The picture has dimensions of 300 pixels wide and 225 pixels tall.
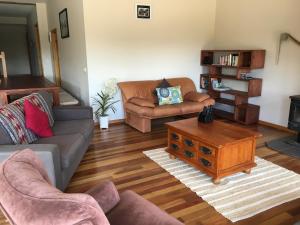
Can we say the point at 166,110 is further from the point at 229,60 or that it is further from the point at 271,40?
the point at 271,40

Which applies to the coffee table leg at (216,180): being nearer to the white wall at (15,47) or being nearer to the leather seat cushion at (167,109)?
the leather seat cushion at (167,109)

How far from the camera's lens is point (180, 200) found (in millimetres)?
2383

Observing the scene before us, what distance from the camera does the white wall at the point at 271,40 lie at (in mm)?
4098

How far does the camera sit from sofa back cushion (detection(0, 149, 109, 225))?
72cm

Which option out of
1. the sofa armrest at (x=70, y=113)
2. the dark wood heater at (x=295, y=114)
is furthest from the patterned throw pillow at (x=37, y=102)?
the dark wood heater at (x=295, y=114)

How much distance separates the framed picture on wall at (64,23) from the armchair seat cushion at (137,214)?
4.67 meters

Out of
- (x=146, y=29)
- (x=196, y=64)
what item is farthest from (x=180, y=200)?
(x=196, y=64)

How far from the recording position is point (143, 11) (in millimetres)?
4812

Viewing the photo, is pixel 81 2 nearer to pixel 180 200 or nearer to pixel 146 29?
pixel 146 29

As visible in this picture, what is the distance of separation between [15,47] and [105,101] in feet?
28.6

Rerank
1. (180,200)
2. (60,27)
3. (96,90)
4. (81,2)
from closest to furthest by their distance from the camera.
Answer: (180,200) < (81,2) < (96,90) < (60,27)

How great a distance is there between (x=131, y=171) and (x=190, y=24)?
367cm

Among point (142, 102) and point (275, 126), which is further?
point (275, 126)

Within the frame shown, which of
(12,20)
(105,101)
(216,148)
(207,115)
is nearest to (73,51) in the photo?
(105,101)
